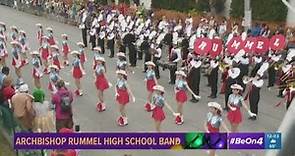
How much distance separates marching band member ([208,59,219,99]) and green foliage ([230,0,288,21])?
30.2ft

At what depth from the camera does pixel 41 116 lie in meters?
10.1

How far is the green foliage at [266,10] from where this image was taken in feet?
83.5

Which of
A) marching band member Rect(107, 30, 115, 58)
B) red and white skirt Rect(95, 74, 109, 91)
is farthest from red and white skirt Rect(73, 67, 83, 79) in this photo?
marching band member Rect(107, 30, 115, 58)

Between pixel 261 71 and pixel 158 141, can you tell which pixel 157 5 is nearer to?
pixel 261 71

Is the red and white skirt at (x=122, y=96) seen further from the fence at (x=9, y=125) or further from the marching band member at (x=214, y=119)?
the fence at (x=9, y=125)

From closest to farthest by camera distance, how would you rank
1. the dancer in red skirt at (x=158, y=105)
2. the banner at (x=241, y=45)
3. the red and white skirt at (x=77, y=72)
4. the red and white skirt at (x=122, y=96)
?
the dancer in red skirt at (x=158, y=105) < the red and white skirt at (x=122, y=96) < the red and white skirt at (x=77, y=72) < the banner at (x=241, y=45)

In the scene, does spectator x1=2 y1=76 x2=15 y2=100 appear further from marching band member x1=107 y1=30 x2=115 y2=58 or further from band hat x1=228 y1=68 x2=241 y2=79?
marching band member x1=107 y1=30 x2=115 y2=58

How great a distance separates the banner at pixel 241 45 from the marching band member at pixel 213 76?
231 millimetres

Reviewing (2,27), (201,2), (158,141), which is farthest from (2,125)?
(201,2)

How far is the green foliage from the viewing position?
25.5m

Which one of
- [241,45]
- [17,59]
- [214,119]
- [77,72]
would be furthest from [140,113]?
[17,59]

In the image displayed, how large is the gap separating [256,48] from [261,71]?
5.64 ft

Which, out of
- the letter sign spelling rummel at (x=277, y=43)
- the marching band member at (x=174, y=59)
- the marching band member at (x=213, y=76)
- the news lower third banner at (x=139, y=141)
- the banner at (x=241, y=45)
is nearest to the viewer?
the news lower third banner at (x=139, y=141)

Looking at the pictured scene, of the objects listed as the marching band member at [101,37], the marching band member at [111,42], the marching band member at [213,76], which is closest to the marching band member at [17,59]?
the marching band member at [111,42]
